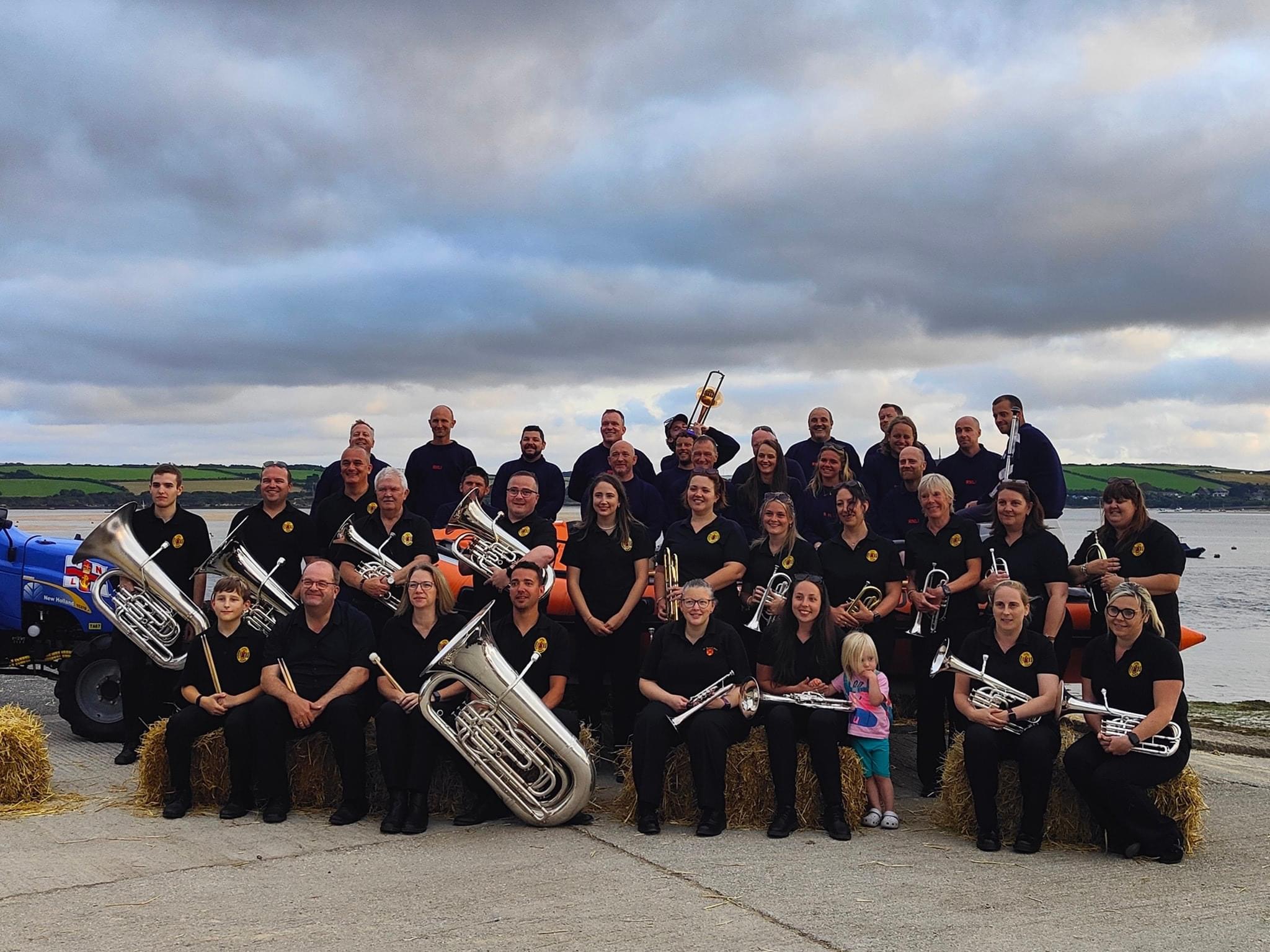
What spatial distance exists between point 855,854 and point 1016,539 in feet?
6.42

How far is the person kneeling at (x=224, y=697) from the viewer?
616cm

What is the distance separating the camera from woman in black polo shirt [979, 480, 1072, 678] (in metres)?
6.37

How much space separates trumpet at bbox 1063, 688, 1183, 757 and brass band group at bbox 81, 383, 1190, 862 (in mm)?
12

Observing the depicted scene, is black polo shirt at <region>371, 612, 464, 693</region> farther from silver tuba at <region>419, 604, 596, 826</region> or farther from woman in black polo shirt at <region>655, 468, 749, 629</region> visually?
woman in black polo shirt at <region>655, 468, 749, 629</region>

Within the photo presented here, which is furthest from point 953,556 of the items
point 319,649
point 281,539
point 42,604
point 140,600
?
point 42,604

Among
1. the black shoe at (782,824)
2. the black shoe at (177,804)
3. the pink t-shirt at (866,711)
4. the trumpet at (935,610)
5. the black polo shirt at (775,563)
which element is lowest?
the black shoe at (782,824)

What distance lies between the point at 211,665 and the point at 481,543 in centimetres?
159

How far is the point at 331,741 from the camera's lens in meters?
6.20

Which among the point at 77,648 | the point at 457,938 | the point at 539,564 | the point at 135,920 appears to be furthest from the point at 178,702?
the point at 457,938

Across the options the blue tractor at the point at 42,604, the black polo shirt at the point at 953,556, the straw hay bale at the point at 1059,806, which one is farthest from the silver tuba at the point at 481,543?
the blue tractor at the point at 42,604

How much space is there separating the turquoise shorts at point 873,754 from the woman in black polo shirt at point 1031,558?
98cm

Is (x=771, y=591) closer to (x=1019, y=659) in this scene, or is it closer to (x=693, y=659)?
(x=693, y=659)

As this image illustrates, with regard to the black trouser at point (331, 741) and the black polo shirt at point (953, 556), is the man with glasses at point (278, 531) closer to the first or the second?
the black trouser at point (331, 741)

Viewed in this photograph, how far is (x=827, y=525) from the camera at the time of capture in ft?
25.3
